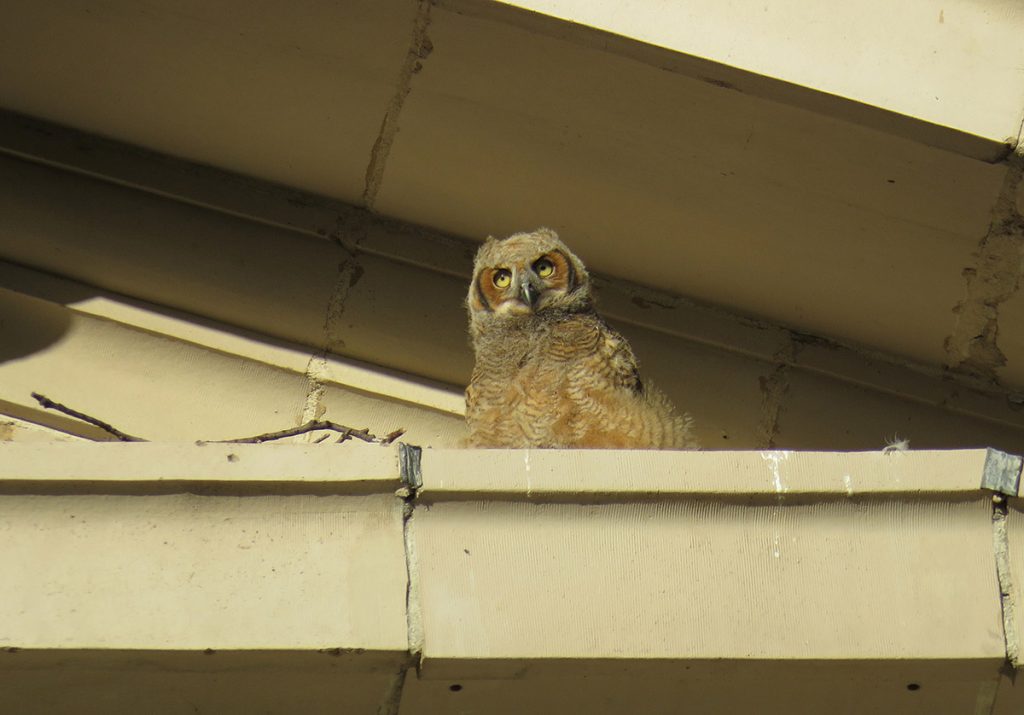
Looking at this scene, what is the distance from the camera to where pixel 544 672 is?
9.93 ft

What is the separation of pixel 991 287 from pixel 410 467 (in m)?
2.21

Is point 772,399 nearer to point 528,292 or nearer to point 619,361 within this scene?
point 619,361

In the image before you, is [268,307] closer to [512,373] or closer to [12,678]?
[512,373]

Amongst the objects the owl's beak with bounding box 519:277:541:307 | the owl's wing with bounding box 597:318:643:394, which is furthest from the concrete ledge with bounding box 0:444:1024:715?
the owl's beak with bounding box 519:277:541:307

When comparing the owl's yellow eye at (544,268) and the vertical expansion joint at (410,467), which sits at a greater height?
the owl's yellow eye at (544,268)

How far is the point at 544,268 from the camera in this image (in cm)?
449

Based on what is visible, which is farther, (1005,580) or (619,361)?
(619,361)

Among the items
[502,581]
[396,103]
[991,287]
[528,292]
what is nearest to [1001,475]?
[502,581]

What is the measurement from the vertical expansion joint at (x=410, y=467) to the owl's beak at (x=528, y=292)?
1404 mm

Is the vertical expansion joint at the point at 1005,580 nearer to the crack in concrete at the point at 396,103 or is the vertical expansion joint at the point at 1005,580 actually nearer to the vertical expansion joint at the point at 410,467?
the vertical expansion joint at the point at 410,467

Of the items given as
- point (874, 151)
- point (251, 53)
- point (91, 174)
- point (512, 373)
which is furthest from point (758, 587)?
point (91, 174)

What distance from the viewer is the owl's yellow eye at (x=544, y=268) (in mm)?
4473

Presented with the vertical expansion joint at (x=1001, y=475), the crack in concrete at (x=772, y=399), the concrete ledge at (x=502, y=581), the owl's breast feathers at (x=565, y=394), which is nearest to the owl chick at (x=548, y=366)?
the owl's breast feathers at (x=565, y=394)

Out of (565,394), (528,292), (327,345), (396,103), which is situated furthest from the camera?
(327,345)
